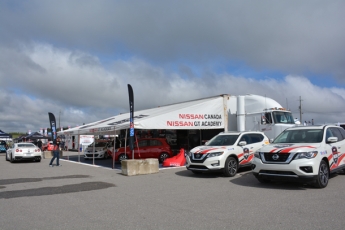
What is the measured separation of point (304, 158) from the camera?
27.6 feet

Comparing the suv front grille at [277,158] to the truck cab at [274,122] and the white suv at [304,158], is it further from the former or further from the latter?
the truck cab at [274,122]

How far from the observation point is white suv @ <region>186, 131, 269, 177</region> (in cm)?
1109

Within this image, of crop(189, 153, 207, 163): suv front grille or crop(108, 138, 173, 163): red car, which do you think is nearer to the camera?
crop(189, 153, 207, 163): suv front grille

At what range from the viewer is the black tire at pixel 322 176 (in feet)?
27.5

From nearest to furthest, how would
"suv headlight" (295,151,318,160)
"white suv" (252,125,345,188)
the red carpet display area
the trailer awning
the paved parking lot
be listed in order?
the paved parking lot → "white suv" (252,125,345,188) → "suv headlight" (295,151,318,160) → the trailer awning → the red carpet display area

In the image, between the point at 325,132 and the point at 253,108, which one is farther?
the point at 253,108

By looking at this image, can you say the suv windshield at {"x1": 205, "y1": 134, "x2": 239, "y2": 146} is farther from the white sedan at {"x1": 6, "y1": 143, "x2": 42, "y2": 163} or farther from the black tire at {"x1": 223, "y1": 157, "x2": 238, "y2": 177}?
the white sedan at {"x1": 6, "y1": 143, "x2": 42, "y2": 163}

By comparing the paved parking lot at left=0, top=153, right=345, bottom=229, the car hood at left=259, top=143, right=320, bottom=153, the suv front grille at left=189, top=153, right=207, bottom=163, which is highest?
the car hood at left=259, top=143, right=320, bottom=153

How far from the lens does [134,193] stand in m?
8.65

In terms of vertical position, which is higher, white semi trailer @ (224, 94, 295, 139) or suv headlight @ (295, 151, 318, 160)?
white semi trailer @ (224, 94, 295, 139)

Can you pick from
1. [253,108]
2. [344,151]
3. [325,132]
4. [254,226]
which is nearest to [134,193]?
[254,226]

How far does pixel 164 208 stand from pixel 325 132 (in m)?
5.88

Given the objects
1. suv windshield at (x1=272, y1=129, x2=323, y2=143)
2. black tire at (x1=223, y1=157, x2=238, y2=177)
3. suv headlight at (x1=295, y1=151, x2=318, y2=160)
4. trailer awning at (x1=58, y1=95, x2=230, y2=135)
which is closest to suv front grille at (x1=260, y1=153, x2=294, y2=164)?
suv headlight at (x1=295, y1=151, x2=318, y2=160)

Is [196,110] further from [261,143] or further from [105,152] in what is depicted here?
[105,152]
